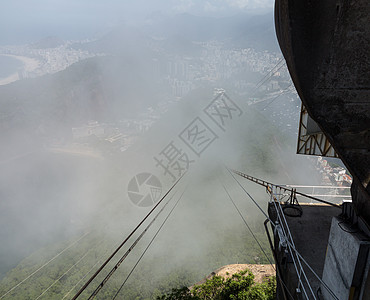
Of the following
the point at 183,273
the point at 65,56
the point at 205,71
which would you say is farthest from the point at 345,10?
the point at 65,56

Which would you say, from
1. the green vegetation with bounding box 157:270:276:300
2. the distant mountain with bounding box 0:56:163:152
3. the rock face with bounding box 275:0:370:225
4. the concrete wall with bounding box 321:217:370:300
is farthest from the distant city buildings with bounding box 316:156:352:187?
the distant mountain with bounding box 0:56:163:152

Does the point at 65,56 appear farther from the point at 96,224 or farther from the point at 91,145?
the point at 96,224

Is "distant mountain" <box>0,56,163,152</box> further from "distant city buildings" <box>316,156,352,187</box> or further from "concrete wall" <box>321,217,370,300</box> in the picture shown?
"concrete wall" <box>321,217,370,300</box>

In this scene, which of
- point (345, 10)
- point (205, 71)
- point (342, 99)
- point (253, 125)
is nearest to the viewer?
point (345, 10)

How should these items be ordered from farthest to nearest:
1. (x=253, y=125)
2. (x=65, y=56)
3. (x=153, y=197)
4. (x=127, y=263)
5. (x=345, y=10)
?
(x=65, y=56), (x=253, y=125), (x=153, y=197), (x=127, y=263), (x=345, y=10)

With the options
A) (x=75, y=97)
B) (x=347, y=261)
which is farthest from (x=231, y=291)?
(x=75, y=97)

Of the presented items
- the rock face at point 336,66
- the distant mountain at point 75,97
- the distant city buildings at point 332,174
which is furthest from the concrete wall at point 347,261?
the distant mountain at point 75,97
